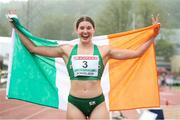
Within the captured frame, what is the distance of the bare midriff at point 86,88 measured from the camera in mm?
4844

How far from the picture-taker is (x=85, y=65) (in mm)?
4859

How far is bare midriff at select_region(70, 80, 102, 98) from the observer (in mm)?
4844

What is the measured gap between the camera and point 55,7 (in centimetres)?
7256

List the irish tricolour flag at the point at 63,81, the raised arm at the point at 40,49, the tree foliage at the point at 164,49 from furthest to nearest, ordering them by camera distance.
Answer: the tree foliage at the point at 164,49
the irish tricolour flag at the point at 63,81
the raised arm at the point at 40,49

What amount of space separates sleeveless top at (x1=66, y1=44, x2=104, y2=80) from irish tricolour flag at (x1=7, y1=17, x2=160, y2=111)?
4.04 feet

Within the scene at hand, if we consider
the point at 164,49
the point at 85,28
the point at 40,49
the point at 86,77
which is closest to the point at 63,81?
the point at 40,49

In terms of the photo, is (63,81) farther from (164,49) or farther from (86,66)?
(164,49)

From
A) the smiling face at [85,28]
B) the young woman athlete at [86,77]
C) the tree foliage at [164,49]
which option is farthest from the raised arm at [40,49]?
the tree foliage at [164,49]

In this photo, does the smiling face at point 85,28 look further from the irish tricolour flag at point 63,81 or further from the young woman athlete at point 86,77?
the irish tricolour flag at point 63,81

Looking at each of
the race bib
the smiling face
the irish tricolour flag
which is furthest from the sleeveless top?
the irish tricolour flag

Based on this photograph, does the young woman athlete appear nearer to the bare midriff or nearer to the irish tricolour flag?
the bare midriff

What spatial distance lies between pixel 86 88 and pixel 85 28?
0.62 metres

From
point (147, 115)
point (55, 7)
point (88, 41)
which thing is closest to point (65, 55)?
point (88, 41)

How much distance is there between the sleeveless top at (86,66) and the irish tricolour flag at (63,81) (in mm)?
1230
